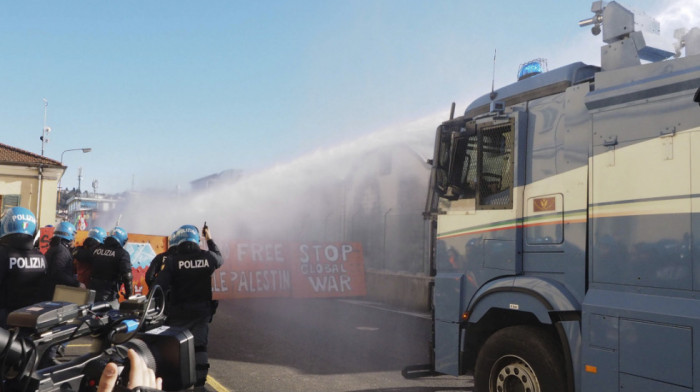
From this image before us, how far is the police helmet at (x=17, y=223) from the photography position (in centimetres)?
409

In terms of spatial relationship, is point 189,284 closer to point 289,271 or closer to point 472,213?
point 472,213

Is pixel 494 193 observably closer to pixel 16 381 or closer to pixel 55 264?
pixel 16 381

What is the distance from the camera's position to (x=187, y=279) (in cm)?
558

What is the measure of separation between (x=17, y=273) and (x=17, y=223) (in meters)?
0.39

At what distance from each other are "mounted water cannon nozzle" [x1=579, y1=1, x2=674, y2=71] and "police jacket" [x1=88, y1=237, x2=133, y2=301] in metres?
6.58

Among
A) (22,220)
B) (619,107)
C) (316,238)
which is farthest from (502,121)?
(316,238)

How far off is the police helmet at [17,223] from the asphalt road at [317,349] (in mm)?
3010

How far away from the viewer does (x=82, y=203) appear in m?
49.3

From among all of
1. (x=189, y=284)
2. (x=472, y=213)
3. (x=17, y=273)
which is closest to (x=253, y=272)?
(x=189, y=284)

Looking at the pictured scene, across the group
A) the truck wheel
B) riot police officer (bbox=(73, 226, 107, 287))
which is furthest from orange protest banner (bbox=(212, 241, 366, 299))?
the truck wheel

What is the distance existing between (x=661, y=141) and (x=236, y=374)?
218 inches

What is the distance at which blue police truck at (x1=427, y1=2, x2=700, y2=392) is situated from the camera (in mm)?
3586

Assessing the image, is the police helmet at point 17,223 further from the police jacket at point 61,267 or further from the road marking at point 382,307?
the road marking at point 382,307

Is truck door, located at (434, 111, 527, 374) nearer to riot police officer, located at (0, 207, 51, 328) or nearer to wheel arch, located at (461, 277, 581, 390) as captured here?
wheel arch, located at (461, 277, 581, 390)
